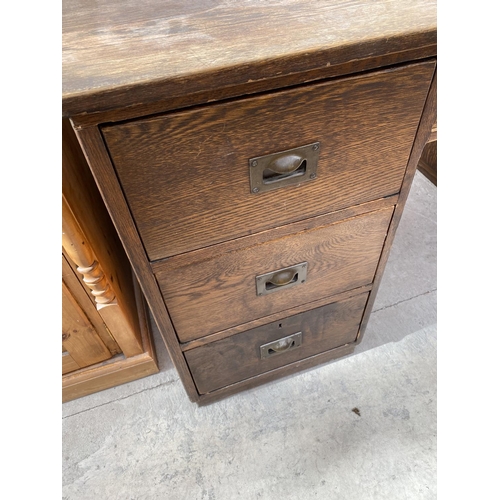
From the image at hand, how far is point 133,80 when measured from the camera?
1.23 ft

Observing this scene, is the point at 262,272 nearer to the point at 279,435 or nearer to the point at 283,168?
the point at 283,168

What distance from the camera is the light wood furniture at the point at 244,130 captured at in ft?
1.31

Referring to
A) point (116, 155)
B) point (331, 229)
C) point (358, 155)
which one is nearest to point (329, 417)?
point (331, 229)

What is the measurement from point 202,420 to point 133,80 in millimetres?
828

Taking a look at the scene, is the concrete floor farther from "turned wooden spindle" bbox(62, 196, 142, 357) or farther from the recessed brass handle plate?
the recessed brass handle plate

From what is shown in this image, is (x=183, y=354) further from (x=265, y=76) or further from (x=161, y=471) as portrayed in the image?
(x=265, y=76)

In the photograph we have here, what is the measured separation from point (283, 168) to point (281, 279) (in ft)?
0.79

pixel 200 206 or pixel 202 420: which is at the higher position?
pixel 200 206

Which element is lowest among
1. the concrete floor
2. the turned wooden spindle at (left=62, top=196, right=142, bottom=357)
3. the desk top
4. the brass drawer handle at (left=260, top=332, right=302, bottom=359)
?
the concrete floor

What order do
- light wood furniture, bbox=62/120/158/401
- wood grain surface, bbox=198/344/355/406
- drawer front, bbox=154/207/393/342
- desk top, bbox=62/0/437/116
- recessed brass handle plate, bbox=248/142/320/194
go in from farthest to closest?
wood grain surface, bbox=198/344/355/406 < light wood furniture, bbox=62/120/158/401 < drawer front, bbox=154/207/393/342 < recessed brass handle plate, bbox=248/142/320/194 < desk top, bbox=62/0/437/116

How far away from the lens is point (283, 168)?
0.51 metres

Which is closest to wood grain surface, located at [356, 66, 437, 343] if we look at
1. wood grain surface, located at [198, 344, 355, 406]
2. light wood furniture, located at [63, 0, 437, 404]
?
light wood furniture, located at [63, 0, 437, 404]

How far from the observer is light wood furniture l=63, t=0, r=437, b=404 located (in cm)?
40

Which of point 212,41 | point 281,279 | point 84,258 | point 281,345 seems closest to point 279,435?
point 281,345
